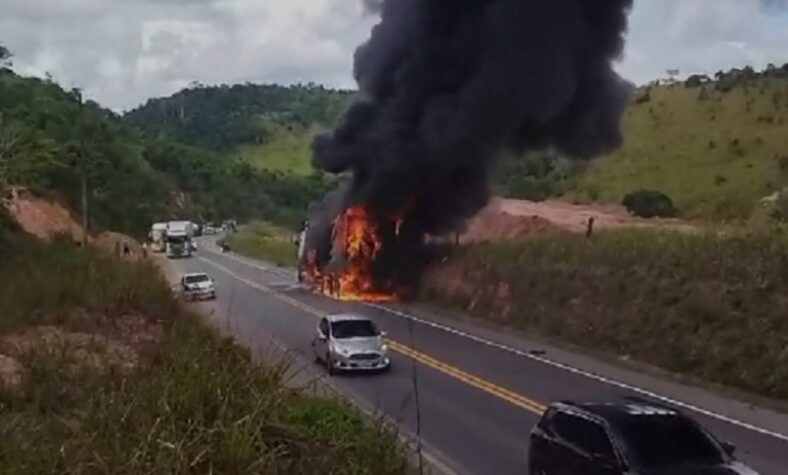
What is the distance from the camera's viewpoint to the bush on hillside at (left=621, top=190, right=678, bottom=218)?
55.9m

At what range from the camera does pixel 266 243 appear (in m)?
90.9

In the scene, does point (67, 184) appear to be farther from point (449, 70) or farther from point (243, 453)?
point (243, 453)

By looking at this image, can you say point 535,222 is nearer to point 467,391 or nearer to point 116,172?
point 467,391

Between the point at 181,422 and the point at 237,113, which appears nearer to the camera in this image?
the point at 181,422

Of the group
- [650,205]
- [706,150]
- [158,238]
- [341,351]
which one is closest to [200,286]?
[341,351]

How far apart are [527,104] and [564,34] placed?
264 centimetres

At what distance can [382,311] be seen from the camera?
43344mm

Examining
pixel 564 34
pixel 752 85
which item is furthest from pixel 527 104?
pixel 752 85

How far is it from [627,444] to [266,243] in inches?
3079

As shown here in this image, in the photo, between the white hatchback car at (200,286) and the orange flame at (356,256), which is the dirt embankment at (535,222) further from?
the white hatchback car at (200,286)

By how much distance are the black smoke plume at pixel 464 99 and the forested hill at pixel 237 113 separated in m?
94.6

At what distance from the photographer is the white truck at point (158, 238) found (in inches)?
3051

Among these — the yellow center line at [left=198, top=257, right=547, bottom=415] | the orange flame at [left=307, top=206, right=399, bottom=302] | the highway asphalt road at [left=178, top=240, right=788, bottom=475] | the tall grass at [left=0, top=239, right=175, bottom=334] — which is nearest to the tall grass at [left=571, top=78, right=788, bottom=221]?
the orange flame at [left=307, top=206, right=399, bottom=302]

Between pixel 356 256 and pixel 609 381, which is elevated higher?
pixel 356 256
